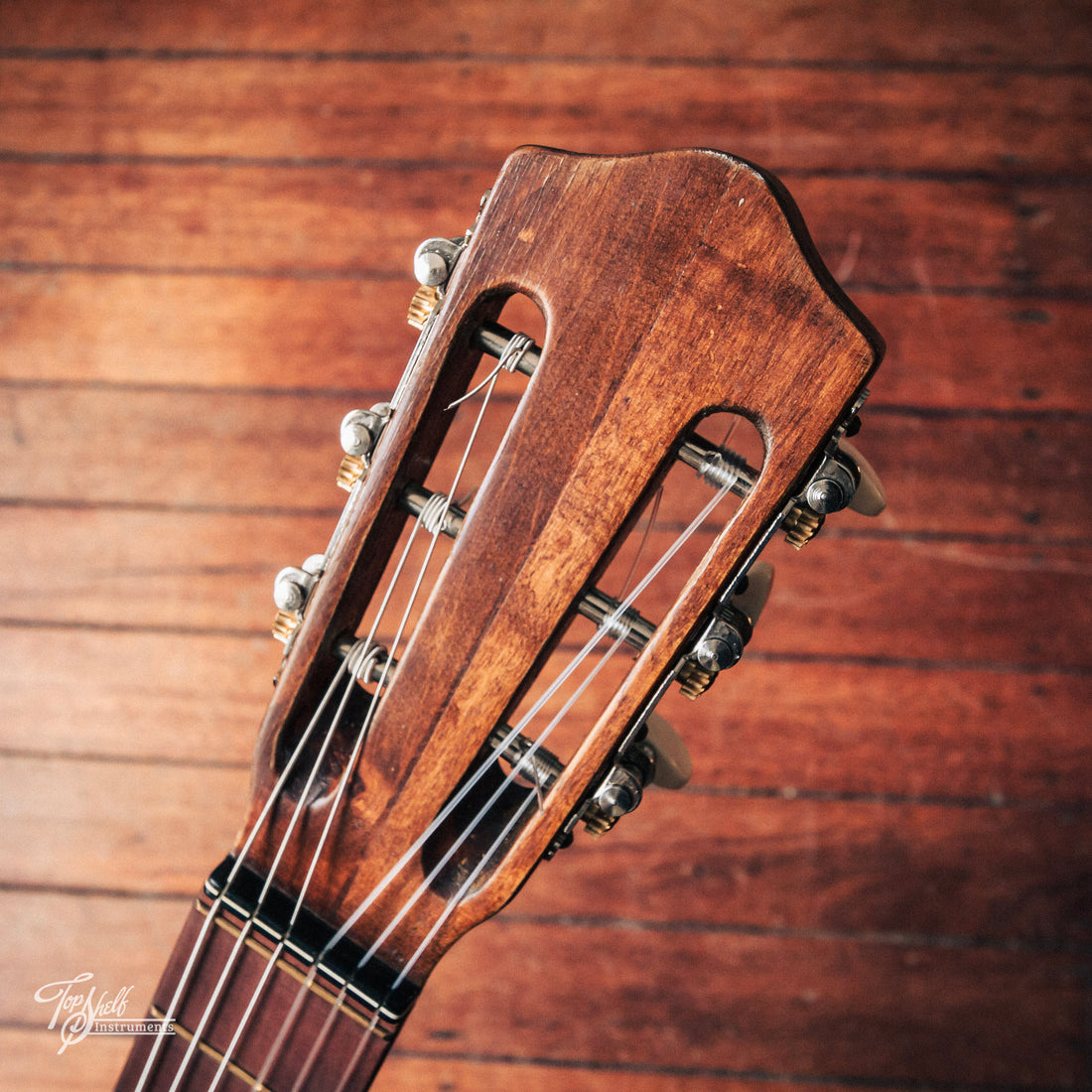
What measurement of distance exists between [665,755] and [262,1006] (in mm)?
352

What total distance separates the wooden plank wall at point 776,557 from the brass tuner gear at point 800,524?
71cm

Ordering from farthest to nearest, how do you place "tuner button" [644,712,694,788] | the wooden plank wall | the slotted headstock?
the wooden plank wall
"tuner button" [644,712,694,788]
the slotted headstock

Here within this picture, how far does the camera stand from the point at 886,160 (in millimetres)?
1160

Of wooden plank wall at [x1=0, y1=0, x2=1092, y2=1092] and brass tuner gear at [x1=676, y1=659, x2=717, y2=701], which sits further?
wooden plank wall at [x1=0, y1=0, x2=1092, y2=1092]

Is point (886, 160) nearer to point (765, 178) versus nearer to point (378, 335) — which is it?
point (378, 335)

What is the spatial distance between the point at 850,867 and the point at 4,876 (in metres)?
1.15

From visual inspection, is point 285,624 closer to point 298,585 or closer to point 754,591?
point 298,585

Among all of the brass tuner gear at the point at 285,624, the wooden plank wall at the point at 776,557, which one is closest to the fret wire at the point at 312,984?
the brass tuner gear at the point at 285,624

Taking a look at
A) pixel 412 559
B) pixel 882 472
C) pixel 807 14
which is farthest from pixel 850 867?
pixel 807 14

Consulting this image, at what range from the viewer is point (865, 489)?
46cm

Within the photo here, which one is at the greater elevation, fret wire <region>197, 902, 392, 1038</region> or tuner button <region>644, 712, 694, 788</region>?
tuner button <region>644, 712, 694, 788</region>

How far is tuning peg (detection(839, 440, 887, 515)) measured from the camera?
45cm

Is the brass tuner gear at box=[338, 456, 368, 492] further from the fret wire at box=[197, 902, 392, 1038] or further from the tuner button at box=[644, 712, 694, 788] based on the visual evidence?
the fret wire at box=[197, 902, 392, 1038]

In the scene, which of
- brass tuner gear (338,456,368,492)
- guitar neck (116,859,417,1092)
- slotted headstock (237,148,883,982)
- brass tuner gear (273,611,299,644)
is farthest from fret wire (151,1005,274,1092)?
brass tuner gear (338,456,368,492)
